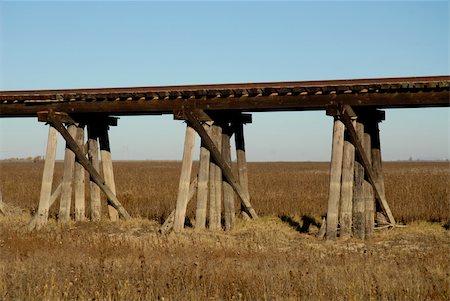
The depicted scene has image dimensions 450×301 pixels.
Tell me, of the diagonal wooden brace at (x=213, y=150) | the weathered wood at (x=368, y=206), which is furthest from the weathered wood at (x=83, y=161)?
the weathered wood at (x=368, y=206)

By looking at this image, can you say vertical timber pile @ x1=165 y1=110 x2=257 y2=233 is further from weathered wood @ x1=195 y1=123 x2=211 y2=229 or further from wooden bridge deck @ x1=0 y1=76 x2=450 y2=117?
wooden bridge deck @ x1=0 y1=76 x2=450 y2=117

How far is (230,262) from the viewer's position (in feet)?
33.9

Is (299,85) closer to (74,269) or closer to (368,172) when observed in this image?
(368,172)

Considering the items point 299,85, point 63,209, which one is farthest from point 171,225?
point 299,85

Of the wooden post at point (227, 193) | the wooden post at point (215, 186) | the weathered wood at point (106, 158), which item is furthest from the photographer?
the weathered wood at point (106, 158)

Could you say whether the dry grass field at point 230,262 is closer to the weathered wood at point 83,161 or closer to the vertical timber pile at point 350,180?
the vertical timber pile at point 350,180

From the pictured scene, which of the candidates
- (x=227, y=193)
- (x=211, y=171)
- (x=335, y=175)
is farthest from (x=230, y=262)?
(x=227, y=193)

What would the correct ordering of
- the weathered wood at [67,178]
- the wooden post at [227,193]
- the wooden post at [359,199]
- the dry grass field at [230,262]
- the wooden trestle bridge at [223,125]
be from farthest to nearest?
the weathered wood at [67,178], the wooden post at [227,193], the wooden post at [359,199], the wooden trestle bridge at [223,125], the dry grass field at [230,262]

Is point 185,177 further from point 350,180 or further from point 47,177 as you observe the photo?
point 350,180

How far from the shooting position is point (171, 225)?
15047 millimetres

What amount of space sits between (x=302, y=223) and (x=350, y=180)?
9.27 feet

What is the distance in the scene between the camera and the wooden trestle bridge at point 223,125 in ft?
44.7

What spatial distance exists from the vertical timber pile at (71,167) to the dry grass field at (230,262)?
51cm

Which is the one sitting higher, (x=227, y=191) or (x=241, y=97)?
(x=241, y=97)
